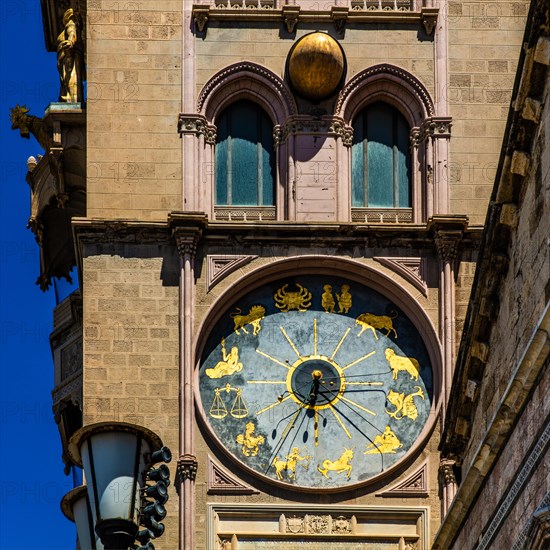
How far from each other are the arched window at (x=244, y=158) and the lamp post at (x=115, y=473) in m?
19.8

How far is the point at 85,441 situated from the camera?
24.8 meters

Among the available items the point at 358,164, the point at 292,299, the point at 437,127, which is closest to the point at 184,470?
the point at 292,299

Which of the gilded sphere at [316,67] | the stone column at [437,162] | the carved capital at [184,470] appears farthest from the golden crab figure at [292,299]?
the gilded sphere at [316,67]

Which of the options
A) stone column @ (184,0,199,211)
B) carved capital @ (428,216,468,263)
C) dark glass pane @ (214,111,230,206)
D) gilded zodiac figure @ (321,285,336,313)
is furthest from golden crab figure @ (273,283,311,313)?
carved capital @ (428,216,468,263)

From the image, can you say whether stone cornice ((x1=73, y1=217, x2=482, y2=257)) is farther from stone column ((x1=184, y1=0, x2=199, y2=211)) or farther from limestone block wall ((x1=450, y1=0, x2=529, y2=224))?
limestone block wall ((x1=450, y1=0, x2=529, y2=224))

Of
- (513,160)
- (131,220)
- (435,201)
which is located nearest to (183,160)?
(131,220)

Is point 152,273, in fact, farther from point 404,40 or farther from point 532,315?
point 532,315

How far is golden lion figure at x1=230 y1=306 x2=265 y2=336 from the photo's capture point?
43.8 meters

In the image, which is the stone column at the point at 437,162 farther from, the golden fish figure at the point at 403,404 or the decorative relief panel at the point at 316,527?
the decorative relief panel at the point at 316,527

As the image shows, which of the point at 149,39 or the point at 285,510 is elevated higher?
the point at 149,39

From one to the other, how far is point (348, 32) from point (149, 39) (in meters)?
3.38

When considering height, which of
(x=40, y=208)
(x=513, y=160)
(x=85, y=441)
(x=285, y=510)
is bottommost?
(x=85, y=441)

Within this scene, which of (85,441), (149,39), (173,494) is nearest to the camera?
(85,441)

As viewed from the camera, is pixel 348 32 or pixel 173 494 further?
pixel 348 32
